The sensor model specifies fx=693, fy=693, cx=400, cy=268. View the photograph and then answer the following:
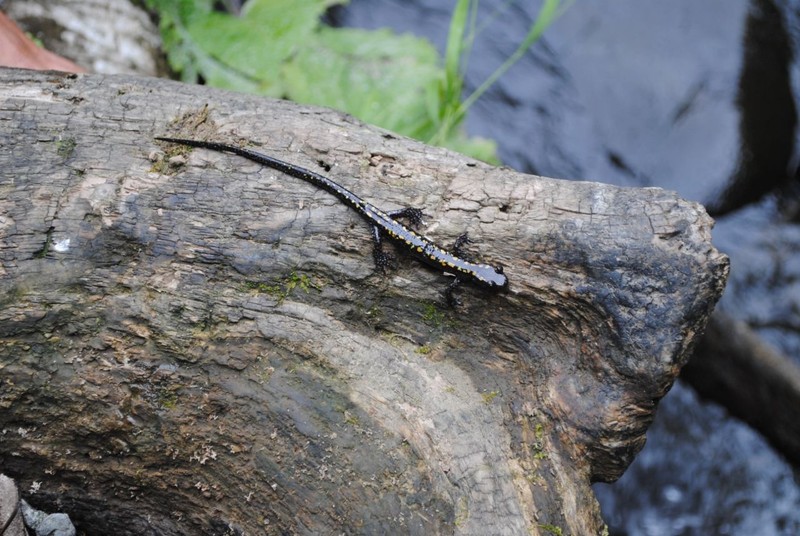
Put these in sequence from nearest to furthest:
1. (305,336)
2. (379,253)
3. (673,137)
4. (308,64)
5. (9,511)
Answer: (9,511), (305,336), (379,253), (308,64), (673,137)

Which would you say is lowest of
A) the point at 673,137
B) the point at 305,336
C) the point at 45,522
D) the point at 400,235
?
the point at 45,522

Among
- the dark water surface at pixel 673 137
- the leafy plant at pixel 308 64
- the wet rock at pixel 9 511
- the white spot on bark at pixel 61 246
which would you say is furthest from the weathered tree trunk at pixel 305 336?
the dark water surface at pixel 673 137

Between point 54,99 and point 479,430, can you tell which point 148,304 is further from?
point 479,430

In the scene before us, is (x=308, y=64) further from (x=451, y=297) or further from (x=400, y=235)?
(x=451, y=297)

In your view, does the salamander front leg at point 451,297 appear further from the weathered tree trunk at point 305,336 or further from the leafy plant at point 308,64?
the leafy plant at point 308,64

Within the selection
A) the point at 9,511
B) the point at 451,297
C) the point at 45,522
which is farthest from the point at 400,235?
the point at 45,522

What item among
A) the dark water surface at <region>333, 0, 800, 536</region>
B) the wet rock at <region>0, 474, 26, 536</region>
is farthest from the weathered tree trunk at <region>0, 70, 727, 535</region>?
the dark water surface at <region>333, 0, 800, 536</region>
